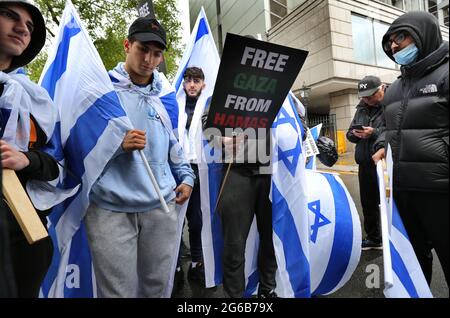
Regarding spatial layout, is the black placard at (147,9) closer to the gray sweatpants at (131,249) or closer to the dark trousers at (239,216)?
the dark trousers at (239,216)

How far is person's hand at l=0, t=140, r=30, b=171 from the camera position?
1165 mm

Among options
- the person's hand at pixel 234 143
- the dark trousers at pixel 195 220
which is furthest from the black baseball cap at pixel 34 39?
the dark trousers at pixel 195 220

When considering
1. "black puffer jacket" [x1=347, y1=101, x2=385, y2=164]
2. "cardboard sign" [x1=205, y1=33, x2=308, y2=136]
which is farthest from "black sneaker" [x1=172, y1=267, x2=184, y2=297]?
"black puffer jacket" [x1=347, y1=101, x2=385, y2=164]

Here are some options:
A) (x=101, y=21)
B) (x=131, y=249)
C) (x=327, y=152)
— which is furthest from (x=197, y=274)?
(x=101, y=21)

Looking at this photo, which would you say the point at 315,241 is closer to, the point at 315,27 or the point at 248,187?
the point at 248,187

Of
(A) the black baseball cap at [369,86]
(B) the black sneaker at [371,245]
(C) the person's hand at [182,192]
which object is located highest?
(A) the black baseball cap at [369,86]

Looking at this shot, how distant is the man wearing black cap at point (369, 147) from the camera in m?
3.49

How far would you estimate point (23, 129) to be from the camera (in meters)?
1.34

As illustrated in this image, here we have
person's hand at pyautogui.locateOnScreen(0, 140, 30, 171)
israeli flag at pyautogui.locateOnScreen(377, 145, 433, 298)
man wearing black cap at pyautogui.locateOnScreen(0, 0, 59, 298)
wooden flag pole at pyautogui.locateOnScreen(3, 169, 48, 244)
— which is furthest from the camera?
israeli flag at pyautogui.locateOnScreen(377, 145, 433, 298)

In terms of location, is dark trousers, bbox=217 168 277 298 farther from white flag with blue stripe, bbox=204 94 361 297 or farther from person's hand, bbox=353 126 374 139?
person's hand, bbox=353 126 374 139

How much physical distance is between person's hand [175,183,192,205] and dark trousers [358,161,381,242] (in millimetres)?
2515

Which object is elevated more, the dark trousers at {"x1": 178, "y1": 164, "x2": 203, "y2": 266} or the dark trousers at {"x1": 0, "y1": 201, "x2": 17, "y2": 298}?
the dark trousers at {"x1": 0, "y1": 201, "x2": 17, "y2": 298}

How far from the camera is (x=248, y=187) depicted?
2229 millimetres

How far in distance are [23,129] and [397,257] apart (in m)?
1.84
